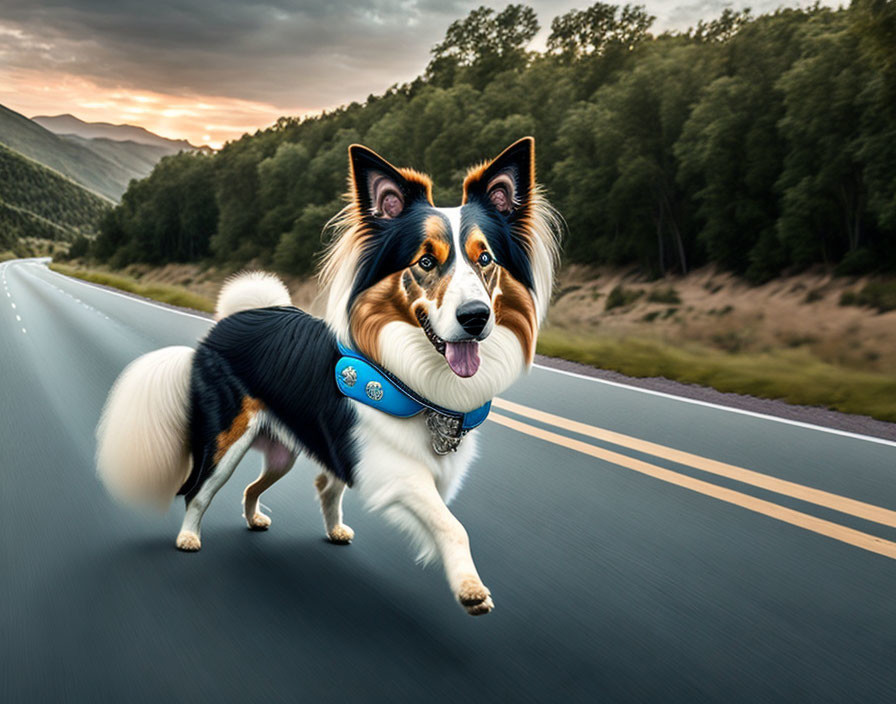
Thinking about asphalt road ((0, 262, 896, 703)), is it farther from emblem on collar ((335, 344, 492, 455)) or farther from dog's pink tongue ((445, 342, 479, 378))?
dog's pink tongue ((445, 342, 479, 378))

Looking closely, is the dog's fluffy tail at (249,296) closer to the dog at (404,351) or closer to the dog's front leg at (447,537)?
the dog at (404,351)

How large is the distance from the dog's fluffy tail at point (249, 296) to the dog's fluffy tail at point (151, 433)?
34cm

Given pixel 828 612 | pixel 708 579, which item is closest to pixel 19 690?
pixel 708 579

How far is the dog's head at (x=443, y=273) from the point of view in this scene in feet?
10.2

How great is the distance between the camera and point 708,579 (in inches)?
152

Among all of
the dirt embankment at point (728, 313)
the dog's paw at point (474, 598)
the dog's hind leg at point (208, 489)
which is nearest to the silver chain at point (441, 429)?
the dog's paw at point (474, 598)

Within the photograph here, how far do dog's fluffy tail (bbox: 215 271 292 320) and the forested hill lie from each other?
20996 millimetres

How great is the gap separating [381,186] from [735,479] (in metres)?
3.71

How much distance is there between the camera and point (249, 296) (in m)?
4.51

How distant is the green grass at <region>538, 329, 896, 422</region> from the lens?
916cm

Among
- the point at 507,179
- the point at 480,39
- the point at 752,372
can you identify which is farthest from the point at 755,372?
the point at 480,39

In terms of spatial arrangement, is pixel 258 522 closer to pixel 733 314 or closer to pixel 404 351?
pixel 404 351

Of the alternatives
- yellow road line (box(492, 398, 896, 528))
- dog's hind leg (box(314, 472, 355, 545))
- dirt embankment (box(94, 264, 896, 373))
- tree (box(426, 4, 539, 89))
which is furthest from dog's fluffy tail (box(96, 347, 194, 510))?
tree (box(426, 4, 539, 89))

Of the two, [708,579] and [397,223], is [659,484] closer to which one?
[708,579]
